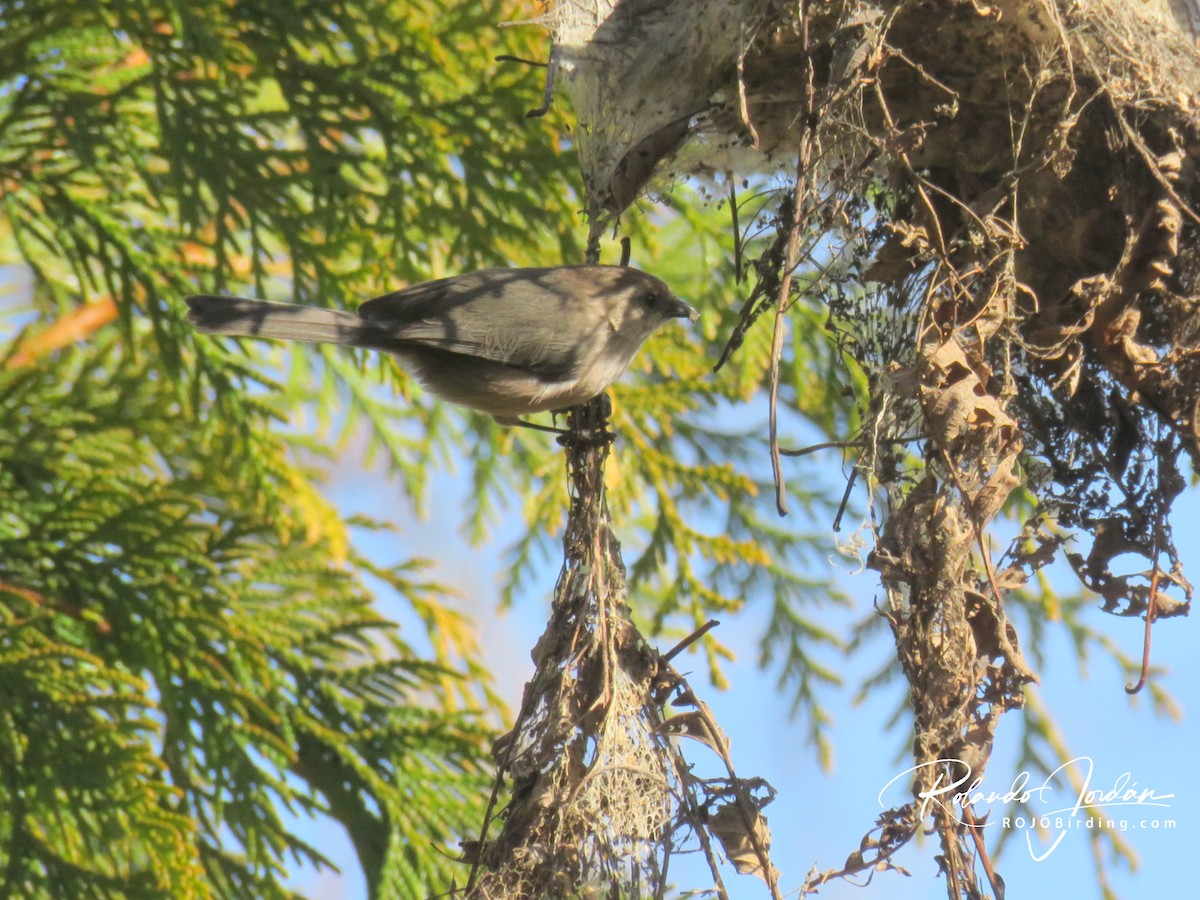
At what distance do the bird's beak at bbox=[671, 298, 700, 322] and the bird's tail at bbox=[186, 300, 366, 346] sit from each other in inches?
29.3

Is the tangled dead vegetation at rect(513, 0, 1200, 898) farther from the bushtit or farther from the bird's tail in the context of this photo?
the bird's tail

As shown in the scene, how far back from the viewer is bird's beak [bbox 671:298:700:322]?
3197 millimetres

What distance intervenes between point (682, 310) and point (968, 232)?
85 cm

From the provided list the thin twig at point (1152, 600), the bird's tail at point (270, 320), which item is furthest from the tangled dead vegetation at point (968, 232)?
the bird's tail at point (270, 320)

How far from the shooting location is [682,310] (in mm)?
3217

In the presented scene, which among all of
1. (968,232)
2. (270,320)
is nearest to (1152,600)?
(968,232)

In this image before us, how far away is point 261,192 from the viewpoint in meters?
3.44

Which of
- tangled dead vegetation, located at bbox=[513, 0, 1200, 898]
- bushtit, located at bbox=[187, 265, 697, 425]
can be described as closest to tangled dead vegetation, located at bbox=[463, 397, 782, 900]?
tangled dead vegetation, located at bbox=[513, 0, 1200, 898]

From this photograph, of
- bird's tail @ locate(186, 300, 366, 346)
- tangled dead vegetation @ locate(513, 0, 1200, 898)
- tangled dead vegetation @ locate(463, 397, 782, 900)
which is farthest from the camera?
bird's tail @ locate(186, 300, 366, 346)

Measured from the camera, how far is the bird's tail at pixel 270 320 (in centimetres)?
282

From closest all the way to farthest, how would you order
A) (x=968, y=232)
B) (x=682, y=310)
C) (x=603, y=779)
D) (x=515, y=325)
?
(x=603, y=779)
(x=968, y=232)
(x=515, y=325)
(x=682, y=310)

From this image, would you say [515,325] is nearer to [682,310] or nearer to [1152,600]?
[682,310]

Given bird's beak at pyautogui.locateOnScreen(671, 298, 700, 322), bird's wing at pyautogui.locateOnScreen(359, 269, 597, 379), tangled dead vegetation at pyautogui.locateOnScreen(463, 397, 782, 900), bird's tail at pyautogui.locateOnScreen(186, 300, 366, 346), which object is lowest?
tangled dead vegetation at pyautogui.locateOnScreen(463, 397, 782, 900)

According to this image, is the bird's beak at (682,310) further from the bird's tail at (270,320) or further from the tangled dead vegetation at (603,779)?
the tangled dead vegetation at (603,779)
